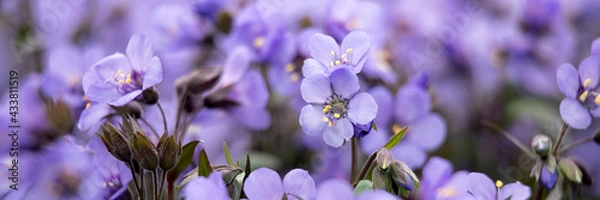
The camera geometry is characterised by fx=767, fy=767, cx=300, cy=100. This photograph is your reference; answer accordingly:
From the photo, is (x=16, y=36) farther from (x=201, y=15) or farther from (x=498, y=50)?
(x=498, y=50)

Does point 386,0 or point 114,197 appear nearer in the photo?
point 114,197

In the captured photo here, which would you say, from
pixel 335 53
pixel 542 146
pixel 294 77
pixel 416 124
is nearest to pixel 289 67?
pixel 294 77

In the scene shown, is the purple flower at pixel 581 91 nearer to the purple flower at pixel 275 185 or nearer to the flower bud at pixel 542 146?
the flower bud at pixel 542 146

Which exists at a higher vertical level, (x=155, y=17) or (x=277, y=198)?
(x=155, y=17)

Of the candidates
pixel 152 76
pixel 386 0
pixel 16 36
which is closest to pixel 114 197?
pixel 152 76

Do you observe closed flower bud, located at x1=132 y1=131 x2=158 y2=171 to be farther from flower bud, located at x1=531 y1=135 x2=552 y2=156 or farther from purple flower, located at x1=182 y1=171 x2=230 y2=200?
→ flower bud, located at x1=531 y1=135 x2=552 y2=156

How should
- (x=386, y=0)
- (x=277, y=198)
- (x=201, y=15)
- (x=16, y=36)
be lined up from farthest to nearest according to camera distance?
(x=386, y=0) < (x=16, y=36) < (x=201, y=15) < (x=277, y=198)
